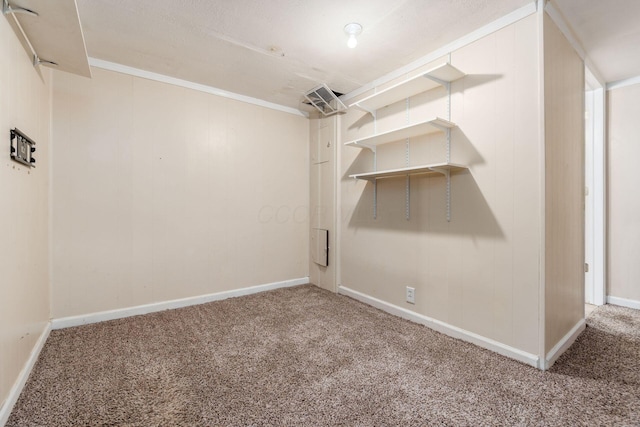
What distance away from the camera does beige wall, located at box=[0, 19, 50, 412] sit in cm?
139

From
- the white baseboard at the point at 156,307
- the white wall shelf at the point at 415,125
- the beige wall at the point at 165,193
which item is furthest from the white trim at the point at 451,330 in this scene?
the beige wall at the point at 165,193

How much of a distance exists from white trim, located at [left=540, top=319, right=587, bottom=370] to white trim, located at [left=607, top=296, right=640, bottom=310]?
889 millimetres

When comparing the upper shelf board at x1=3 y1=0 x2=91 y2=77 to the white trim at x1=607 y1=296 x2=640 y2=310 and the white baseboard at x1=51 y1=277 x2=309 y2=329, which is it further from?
the white trim at x1=607 y1=296 x2=640 y2=310

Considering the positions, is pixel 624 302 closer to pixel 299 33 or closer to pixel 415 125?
pixel 415 125

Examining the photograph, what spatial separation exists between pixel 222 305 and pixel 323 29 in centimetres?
254

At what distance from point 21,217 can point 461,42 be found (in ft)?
9.81

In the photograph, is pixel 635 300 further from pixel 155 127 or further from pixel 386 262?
pixel 155 127

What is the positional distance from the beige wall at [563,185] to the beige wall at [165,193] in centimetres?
250

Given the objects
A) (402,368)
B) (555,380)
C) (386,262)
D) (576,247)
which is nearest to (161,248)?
(386,262)

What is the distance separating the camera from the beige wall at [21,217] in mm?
1392

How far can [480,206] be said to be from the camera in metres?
2.07

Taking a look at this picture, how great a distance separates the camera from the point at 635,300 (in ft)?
9.13

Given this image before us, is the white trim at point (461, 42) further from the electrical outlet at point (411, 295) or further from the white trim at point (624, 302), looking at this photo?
the white trim at point (624, 302)

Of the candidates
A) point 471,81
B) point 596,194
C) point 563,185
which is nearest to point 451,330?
point 563,185
